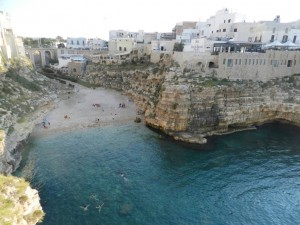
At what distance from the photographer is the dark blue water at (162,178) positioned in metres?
24.0

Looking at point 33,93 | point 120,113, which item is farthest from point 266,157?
point 33,93

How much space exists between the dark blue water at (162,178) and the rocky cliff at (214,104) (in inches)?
122

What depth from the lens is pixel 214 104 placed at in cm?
4331

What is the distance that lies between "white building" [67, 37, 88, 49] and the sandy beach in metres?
42.4

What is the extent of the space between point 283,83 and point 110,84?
4791 centimetres

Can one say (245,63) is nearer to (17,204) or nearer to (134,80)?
(134,80)

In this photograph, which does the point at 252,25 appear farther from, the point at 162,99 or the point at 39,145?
the point at 39,145

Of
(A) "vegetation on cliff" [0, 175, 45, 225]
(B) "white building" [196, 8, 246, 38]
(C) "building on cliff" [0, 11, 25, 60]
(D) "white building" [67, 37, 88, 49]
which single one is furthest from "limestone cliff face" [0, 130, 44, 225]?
(D) "white building" [67, 37, 88, 49]

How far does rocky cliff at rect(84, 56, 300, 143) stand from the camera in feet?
138

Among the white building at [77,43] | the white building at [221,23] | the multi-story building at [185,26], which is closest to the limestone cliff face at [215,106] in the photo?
the white building at [221,23]

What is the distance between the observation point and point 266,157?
36000 mm

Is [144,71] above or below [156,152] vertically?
above

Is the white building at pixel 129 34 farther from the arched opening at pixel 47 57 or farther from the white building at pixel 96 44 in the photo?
the arched opening at pixel 47 57

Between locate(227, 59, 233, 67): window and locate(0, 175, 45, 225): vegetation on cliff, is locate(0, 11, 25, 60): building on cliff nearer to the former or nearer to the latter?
locate(0, 175, 45, 225): vegetation on cliff
